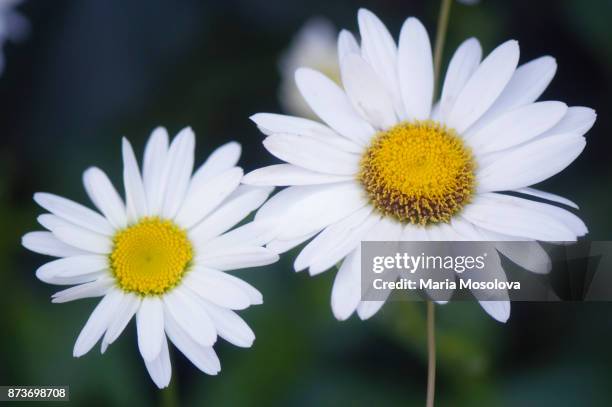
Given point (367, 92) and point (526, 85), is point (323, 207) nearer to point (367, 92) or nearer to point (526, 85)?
point (367, 92)

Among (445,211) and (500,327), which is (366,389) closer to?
(500,327)

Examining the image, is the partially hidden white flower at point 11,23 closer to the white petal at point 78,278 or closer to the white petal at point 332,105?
the white petal at point 78,278

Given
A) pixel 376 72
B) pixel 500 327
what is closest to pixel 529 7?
pixel 500 327

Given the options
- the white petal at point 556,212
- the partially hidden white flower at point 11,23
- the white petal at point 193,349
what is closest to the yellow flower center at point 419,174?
the white petal at point 556,212

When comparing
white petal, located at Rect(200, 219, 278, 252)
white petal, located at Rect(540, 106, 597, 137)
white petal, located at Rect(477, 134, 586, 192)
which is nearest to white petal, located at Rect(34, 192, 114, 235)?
white petal, located at Rect(200, 219, 278, 252)

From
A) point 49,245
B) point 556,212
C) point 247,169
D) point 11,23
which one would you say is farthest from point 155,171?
point 11,23

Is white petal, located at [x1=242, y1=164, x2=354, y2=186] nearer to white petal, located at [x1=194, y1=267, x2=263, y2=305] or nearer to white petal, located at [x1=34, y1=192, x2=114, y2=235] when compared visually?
white petal, located at [x1=194, y1=267, x2=263, y2=305]
